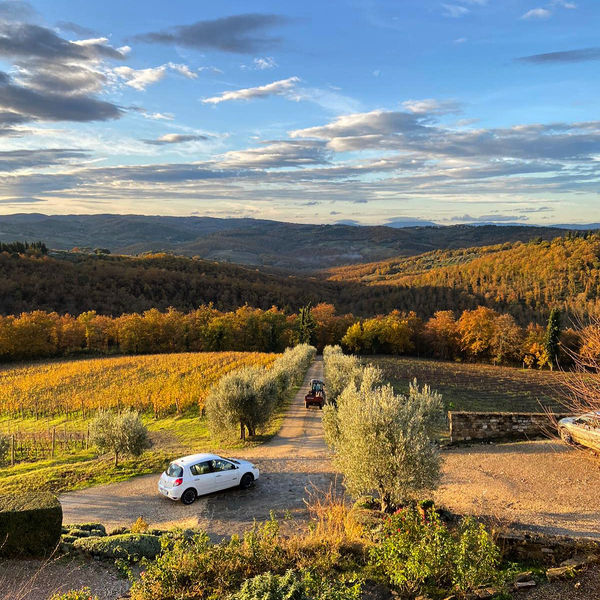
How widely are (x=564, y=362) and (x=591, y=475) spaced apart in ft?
243

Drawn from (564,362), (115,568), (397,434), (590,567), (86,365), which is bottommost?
(564,362)

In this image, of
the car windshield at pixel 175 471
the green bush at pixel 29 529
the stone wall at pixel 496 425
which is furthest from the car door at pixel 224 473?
the stone wall at pixel 496 425

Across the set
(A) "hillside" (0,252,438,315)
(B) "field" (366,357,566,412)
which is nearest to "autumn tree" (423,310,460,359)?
(B) "field" (366,357,566,412)

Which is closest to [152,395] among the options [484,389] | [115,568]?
[115,568]

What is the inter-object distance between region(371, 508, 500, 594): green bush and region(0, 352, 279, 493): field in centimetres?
1465

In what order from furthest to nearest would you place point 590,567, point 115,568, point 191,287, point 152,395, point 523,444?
point 191,287 < point 152,395 < point 523,444 < point 115,568 < point 590,567

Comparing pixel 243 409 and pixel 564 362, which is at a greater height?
pixel 243 409

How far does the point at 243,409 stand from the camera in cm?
2369

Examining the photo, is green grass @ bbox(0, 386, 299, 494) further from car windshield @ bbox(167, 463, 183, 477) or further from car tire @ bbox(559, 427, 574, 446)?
car tire @ bbox(559, 427, 574, 446)

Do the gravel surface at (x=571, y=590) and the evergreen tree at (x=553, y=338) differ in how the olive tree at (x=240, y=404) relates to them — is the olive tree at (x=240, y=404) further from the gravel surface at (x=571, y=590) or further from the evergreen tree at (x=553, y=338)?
the evergreen tree at (x=553, y=338)

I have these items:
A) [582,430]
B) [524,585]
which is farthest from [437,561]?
[582,430]

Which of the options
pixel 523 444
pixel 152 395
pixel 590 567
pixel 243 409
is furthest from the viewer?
pixel 152 395

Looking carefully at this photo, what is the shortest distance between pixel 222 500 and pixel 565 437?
14.7 m

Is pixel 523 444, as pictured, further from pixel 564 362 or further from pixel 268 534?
pixel 564 362
